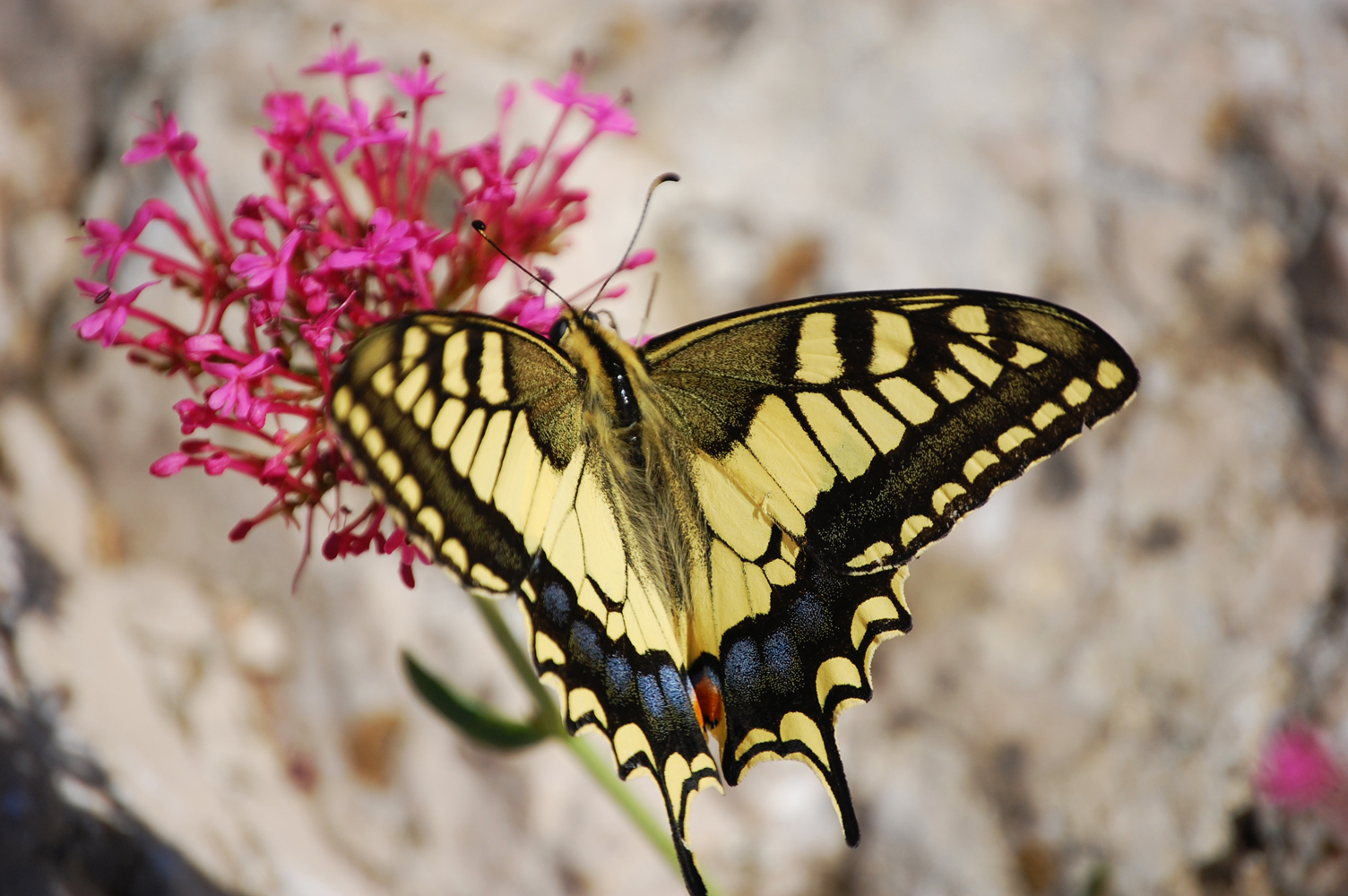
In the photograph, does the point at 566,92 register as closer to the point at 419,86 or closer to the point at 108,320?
the point at 419,86

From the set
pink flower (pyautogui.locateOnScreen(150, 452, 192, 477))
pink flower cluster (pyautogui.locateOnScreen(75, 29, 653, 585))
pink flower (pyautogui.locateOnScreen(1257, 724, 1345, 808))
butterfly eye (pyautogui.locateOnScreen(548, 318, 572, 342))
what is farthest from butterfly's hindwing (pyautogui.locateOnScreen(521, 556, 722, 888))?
pink flower (pyautogui.locateOnScreen(1257, 724, 1345, 808))

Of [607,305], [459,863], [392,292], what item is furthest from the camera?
[607,305]

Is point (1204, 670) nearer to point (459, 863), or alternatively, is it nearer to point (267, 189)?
point (459, 863)

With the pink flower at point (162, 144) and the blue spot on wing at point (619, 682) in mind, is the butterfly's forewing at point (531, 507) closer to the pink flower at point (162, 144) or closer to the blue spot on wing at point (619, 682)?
the blue spot on wing at point (619, 682)

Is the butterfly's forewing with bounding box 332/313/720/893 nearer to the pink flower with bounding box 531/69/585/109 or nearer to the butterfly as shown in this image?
the butterfly

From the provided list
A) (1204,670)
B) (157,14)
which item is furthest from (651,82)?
(1204,670)

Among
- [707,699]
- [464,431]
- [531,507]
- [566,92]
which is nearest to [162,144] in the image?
[566,92]

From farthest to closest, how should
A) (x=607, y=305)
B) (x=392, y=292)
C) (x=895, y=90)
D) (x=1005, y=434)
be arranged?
(x=895, y=90) → (x=607, y=305) → (x=392, y=292) → (x=1005, y=434)

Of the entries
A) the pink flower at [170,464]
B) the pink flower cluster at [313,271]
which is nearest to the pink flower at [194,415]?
the pink flower cluster at [313,271]
